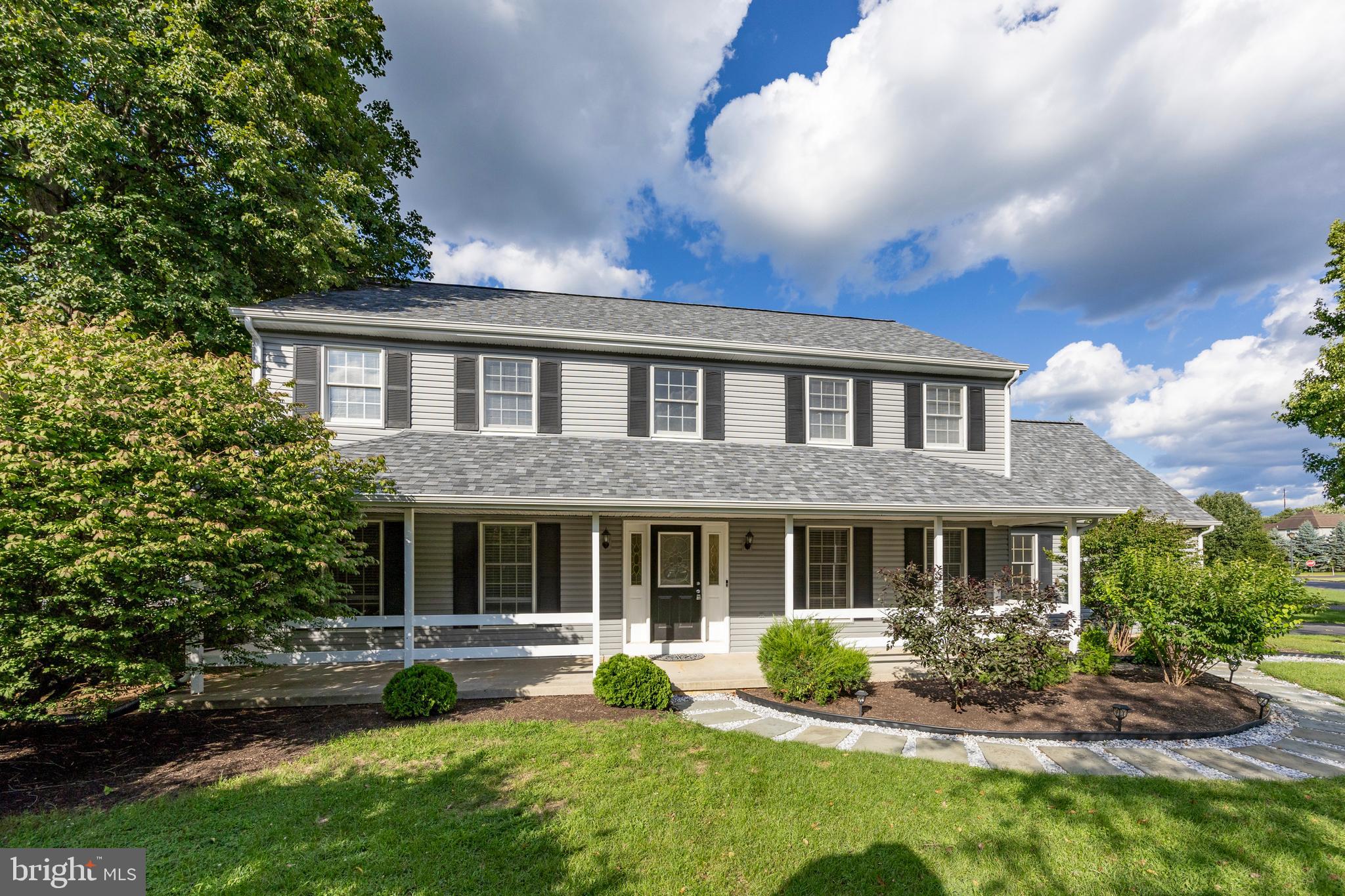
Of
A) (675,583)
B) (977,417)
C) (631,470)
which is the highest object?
(977,417)

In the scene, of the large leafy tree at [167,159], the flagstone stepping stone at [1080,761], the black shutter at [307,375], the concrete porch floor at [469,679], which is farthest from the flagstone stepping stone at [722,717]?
the large leafy tree at [167,159]

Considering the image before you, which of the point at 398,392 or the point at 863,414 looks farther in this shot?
the point at 863,414

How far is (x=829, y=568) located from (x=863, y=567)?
74 cm

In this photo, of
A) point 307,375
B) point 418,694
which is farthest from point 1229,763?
point 307,375

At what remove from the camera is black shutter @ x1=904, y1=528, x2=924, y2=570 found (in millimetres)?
11273

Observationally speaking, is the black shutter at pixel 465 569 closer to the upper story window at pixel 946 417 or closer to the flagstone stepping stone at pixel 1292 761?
the upper story window at pixel 946 417

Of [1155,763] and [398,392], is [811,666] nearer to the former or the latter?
[1155,763]

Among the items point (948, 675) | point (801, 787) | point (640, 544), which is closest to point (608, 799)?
point (801, 787)

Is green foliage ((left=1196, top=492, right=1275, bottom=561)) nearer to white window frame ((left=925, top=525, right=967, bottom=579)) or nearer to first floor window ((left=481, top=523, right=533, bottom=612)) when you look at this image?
white window frame ((left=925, top=525, right=967, bottom=579))

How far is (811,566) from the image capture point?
10906 mm

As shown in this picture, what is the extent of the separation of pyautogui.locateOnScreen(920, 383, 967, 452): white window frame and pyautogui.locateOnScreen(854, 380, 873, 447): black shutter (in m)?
1.22

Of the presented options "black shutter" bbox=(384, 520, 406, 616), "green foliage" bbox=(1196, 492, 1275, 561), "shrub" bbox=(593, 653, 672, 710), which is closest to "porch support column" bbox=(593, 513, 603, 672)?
"shrub" bbox=(593, 653, 672, 710)

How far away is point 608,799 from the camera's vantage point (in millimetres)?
4758

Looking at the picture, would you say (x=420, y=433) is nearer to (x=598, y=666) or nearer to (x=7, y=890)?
(x=598, y=666)
